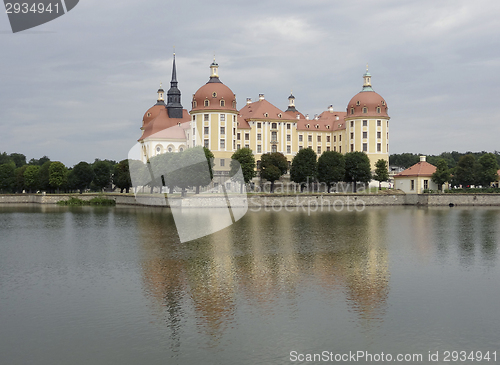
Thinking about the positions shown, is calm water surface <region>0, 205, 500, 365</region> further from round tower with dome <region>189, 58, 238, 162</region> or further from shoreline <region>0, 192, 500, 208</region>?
round tower with dome <region>189, 58, 238, 162</region>

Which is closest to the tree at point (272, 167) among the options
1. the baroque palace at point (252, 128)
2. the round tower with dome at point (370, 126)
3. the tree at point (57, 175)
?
the baroque palace at point (252, 128)

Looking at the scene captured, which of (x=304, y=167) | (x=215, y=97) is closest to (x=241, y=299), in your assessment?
(x=304, y=167)

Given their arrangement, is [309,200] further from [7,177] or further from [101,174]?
[7,177]

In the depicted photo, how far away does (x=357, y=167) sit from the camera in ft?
309

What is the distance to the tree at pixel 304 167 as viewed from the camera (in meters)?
93.0

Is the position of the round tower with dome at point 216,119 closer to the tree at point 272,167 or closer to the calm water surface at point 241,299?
the tree at point 272,167

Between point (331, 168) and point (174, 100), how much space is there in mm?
43828

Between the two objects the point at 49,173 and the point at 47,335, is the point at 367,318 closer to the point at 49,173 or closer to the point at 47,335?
the point at 47,335

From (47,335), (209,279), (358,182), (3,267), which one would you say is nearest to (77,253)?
(3,267)

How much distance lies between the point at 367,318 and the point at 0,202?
101805mm

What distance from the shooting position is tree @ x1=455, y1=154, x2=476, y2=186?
9238 cm

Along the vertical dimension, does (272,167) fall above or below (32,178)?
above

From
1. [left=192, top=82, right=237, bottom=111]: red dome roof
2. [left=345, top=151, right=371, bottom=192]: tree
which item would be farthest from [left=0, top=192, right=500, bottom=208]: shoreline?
[left=192, top=82, right=237, bottom=111]: red dome roof

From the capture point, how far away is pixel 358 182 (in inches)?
3841
